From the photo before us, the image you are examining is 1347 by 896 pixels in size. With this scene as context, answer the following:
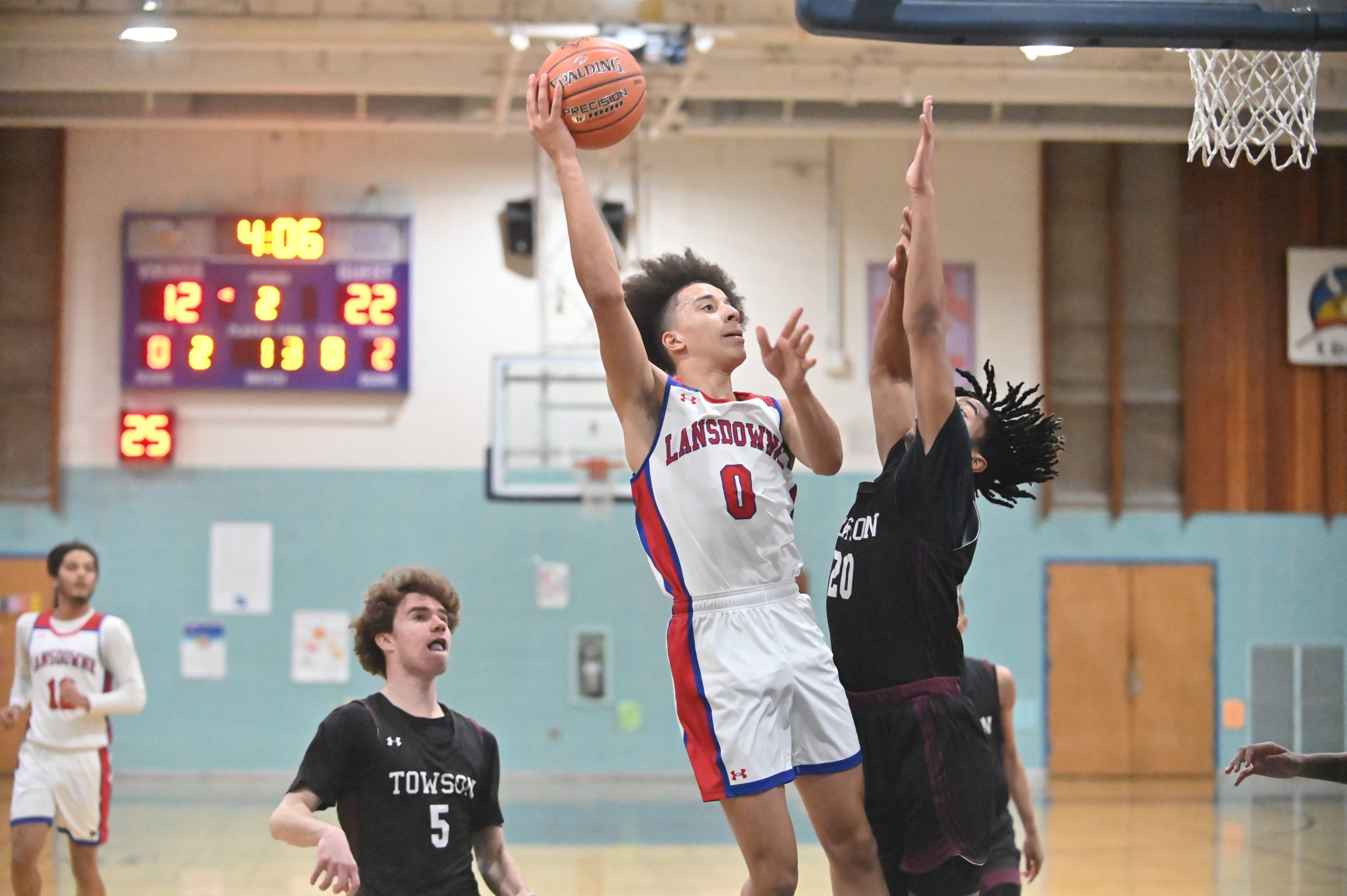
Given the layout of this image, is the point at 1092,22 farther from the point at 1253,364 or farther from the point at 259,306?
the point at 1253,364

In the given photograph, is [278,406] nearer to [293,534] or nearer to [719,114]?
[293,534]

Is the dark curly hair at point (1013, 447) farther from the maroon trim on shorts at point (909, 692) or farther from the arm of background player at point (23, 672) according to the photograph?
the arm of background player at point (23, 672)

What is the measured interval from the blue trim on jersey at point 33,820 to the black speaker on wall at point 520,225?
23.6 ft

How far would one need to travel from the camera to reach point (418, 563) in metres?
12.3

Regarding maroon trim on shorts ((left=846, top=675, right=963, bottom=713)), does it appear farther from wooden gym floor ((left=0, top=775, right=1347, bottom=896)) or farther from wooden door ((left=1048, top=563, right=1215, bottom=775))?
wooden door ((left=1048, top=563, right=1215, bottom=775))

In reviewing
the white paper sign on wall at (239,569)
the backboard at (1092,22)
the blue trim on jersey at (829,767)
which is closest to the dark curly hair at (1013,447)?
the blue trim on jersey at (829,767)

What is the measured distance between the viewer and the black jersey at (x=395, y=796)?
3.28 m

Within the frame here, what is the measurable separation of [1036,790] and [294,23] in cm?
901

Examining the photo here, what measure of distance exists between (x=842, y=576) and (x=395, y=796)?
125 cm

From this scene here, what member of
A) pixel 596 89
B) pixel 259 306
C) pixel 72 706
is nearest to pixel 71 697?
pixel 72 706

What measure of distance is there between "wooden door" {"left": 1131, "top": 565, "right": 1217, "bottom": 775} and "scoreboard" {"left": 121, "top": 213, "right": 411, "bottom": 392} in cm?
737

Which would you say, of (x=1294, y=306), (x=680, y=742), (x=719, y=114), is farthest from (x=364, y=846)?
(x=1294, y=306)

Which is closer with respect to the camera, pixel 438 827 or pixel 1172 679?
pixel 438 827

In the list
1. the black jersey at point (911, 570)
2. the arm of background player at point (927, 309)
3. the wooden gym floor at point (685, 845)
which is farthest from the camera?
the wooden gym floor at point (685, 845)
